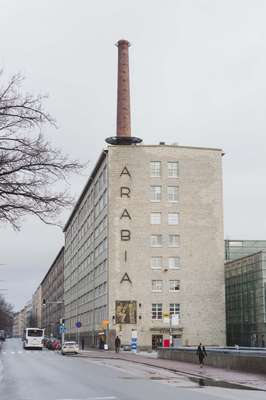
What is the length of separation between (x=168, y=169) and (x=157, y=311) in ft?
54.7

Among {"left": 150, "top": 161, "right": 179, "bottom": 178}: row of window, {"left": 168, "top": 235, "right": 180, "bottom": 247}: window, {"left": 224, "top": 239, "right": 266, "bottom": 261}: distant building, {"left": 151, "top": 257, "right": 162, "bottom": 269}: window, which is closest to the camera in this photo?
{"left": 151, "top": 257, "right": 162, "bottom": 269}: window

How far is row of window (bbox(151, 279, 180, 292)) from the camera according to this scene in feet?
252

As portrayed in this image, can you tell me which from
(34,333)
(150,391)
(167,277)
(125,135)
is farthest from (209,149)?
(150,391)

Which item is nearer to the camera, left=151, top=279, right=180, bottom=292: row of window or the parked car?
the parked car

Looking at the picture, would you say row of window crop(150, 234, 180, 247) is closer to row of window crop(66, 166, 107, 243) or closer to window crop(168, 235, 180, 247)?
window crop(168, 235, 180, 247)

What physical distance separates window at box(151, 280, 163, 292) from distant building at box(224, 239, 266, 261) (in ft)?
55.6

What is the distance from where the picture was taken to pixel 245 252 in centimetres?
9262

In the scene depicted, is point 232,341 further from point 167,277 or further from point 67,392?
point 67,392

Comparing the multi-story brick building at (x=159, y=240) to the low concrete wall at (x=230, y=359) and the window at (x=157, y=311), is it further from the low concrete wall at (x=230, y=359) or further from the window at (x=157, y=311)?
the low concrete wall at (x=230, y=359)

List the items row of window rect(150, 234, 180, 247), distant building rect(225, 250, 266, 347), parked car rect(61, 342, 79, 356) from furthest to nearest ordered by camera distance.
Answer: row of window rect(150, 234, 180, 247), distant building rect(225, 250, 266, 347), parked car rect(61, 342, 79, 356)

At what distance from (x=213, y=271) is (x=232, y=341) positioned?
33.0 feet

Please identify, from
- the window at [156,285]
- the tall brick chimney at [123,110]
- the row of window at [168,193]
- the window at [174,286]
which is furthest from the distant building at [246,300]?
the tall brick chimney at [123,110]

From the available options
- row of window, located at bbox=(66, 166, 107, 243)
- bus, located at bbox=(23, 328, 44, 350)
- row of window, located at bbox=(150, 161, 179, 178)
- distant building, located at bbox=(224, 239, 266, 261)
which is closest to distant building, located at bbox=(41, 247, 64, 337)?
row of window, located at bbox=(66, 166, 107, 243)

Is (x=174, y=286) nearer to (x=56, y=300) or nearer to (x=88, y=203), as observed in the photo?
(x=88, y=203)
